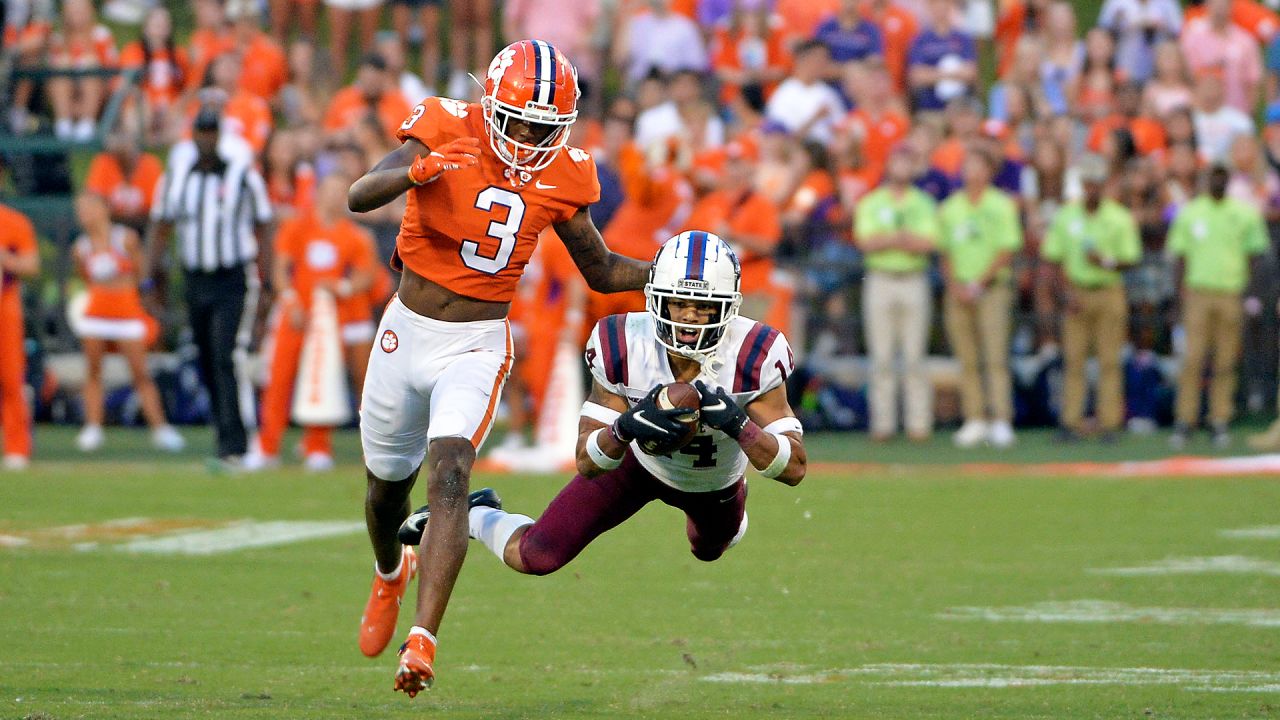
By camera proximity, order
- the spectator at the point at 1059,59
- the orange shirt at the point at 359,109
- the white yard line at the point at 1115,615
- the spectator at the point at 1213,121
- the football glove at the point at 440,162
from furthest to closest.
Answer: the spectator at the point at 1059,59 → the spectator at the point at 1213,121 → the orange shirt at the point at 359,109 → the white yard line at the point at 1115,615 → the football glove at the point at 440,162

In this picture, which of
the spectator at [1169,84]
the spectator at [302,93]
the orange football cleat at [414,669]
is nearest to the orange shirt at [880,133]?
the spectator at [1169,84]

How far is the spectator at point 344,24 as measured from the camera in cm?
1606

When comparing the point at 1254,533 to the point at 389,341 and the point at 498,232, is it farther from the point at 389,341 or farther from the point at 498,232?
the point at 389,341

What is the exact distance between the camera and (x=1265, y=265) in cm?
1327

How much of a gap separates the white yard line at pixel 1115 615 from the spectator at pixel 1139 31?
29.1 feet

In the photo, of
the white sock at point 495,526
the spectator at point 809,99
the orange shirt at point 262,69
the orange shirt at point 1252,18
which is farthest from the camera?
the orange shirt at point 1252,18

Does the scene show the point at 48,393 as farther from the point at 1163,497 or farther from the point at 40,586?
the point at 1163,497

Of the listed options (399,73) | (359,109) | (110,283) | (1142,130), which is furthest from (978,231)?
(110,283)

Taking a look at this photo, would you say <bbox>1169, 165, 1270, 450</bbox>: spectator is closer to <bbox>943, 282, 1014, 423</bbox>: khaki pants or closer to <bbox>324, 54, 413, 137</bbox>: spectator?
<bbox>943, 282, 1014, 423</bbox>: khaki pants

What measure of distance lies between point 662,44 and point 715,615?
9.30 metres

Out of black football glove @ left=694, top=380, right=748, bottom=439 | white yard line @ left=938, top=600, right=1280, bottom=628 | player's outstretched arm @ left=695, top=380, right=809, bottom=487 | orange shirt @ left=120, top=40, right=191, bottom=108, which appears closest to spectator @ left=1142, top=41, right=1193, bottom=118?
orange shirt @ left=120, top=40, right=191, bottom=108

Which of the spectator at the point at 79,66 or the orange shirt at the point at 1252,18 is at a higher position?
the orange shirt at the point at 1252,18

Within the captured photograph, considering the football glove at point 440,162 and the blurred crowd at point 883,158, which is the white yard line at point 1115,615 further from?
the blurred crowd at point 883,158

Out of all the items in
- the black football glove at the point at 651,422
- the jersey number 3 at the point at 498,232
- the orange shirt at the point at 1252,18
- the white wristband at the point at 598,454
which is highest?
the orange shirt at the point at 1252,18
